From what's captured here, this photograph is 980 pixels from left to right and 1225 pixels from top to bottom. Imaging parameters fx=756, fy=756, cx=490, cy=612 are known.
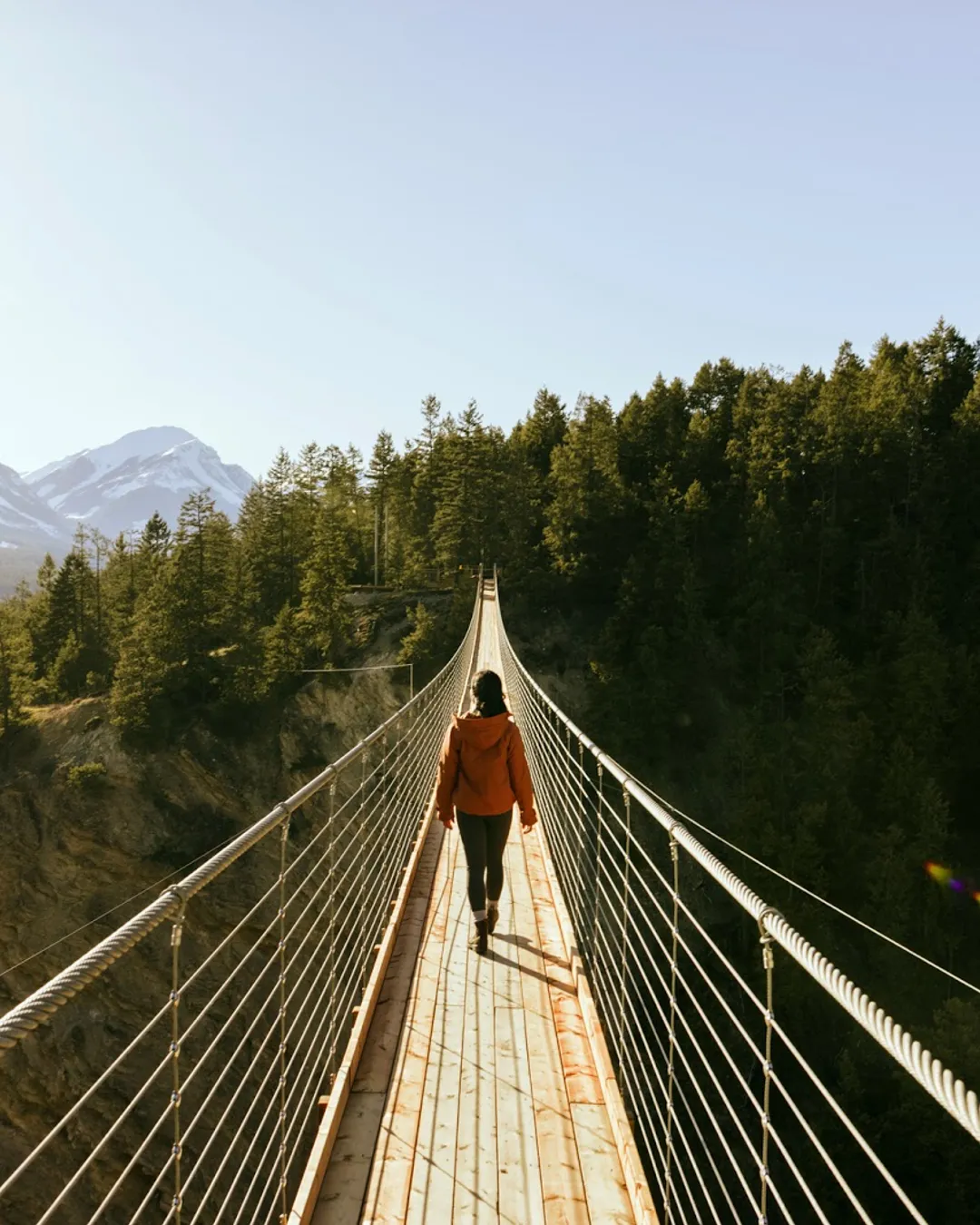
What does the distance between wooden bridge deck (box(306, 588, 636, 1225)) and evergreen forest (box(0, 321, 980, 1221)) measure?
60.0 ft

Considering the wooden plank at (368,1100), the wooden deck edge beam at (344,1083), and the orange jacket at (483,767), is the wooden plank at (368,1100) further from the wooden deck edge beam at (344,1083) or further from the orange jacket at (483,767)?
the orange jacket at (483,767)

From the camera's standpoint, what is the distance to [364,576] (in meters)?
38.0

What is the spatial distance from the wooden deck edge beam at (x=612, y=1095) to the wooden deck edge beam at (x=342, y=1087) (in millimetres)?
888

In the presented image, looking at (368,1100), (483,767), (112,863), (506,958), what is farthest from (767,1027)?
(112,863)

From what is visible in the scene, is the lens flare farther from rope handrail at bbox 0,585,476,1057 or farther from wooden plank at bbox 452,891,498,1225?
rope handrail at bbox 0,585,476,1057

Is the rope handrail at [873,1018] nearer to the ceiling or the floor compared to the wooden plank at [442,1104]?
nearer to the ceiling

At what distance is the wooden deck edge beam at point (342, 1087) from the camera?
2191 millimetres

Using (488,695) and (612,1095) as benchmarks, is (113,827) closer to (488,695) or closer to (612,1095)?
(488,695)

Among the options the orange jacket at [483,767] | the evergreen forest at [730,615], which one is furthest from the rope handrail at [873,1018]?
the evergreen forest at [730,615]

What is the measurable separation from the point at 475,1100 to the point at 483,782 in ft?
4.34

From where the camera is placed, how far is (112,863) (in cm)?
2291

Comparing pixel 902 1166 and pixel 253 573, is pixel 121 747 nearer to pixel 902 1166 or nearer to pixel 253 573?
pixel 253 573

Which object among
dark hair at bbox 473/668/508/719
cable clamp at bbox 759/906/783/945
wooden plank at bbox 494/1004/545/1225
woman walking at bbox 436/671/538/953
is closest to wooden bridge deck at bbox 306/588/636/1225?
wooden plank at bbox 494/1004/545/1225

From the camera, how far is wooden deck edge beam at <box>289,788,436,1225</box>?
2.19 metres
